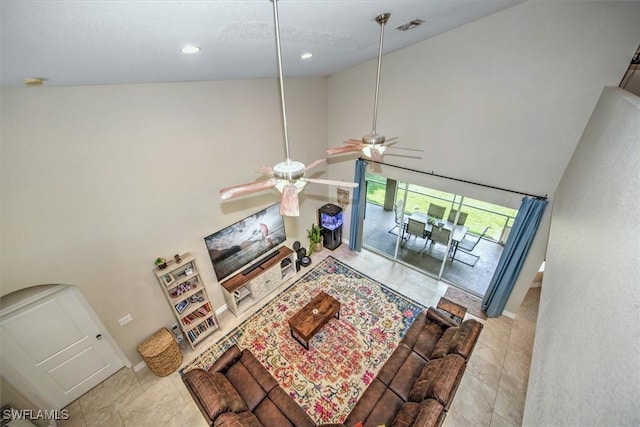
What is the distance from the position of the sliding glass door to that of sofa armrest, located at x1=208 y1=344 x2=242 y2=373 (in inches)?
170

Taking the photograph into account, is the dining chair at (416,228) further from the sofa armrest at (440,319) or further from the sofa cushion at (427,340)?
the sofa cushion at (427,340)

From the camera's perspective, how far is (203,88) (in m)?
3.85

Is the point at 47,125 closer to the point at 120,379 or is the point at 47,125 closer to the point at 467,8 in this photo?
the point at 120,379

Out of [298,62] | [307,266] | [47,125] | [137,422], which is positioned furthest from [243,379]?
[298,62]

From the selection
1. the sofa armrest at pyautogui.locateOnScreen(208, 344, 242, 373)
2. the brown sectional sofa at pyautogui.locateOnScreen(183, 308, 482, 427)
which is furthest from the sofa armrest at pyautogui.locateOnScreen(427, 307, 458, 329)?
the sofa armrest at pyautogui.locateOnScreen(208, 344, 242, 373)

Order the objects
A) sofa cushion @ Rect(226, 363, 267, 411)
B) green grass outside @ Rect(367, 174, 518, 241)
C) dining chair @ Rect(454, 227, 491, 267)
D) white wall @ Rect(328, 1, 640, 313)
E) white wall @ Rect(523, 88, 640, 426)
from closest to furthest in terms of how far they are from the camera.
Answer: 1. white wall @ Rect(523, 88, 640, 426)
2. white wall @ Rect(328, 1, 640, 313)
3. sofa cushion @ Rect(226, 363, 267, 411)
4. green grass outside @ Rect(367, 174, 518, 241)
5. dining chair @ Rect(454, 227, 491, 267)

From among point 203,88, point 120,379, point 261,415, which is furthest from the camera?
point 120,379

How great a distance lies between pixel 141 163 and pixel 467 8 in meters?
4.65

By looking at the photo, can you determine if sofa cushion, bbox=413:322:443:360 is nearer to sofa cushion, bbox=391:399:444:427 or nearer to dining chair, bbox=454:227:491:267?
sofa cushion, bbox=391:399:444:427

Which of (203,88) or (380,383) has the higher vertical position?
(203,88)

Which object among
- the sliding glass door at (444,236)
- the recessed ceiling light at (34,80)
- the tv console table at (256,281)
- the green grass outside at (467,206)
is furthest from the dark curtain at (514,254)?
the recessed ceiling light at (34,80)

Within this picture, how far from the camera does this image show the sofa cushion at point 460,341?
3.36 meters

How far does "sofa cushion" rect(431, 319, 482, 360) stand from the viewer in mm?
3359

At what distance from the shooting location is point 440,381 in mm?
2986
